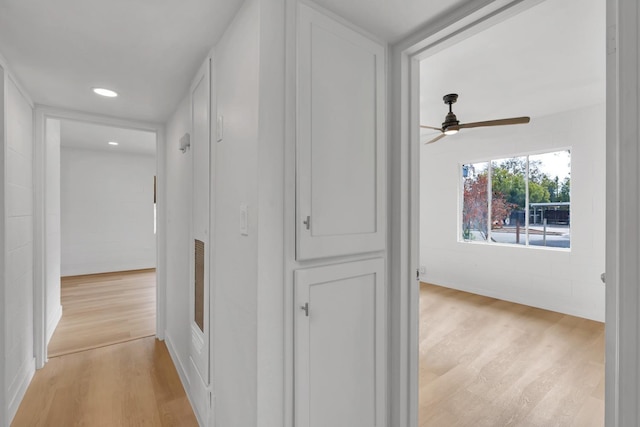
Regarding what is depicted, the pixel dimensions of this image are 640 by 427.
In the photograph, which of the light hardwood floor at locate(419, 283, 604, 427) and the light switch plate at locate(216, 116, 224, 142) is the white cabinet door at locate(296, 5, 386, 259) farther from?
the light hardwood floor at locate(419, 283, 604, 427)

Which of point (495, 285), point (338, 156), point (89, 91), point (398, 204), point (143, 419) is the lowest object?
point (143, 419)

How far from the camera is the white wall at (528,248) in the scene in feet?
11.1

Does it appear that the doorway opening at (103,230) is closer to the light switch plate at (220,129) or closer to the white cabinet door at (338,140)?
the light switch plate at (220,129)

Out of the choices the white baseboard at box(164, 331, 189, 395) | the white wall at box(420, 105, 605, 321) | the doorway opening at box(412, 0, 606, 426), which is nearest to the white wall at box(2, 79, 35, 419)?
the white baseboard at box(164, 331, 189, 395)

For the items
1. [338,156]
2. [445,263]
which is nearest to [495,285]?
[445,263]

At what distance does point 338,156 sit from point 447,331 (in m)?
2.62

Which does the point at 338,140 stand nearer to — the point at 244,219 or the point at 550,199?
the point at 244,219

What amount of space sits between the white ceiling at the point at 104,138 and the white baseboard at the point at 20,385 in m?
2.57

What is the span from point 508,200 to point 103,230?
278 inches

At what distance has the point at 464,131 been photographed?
436 cm

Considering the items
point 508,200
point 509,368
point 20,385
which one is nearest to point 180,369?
point 20,385

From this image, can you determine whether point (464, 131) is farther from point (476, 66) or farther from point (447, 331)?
point (447, 331)

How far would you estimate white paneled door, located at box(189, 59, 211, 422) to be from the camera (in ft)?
Result: 5.46
